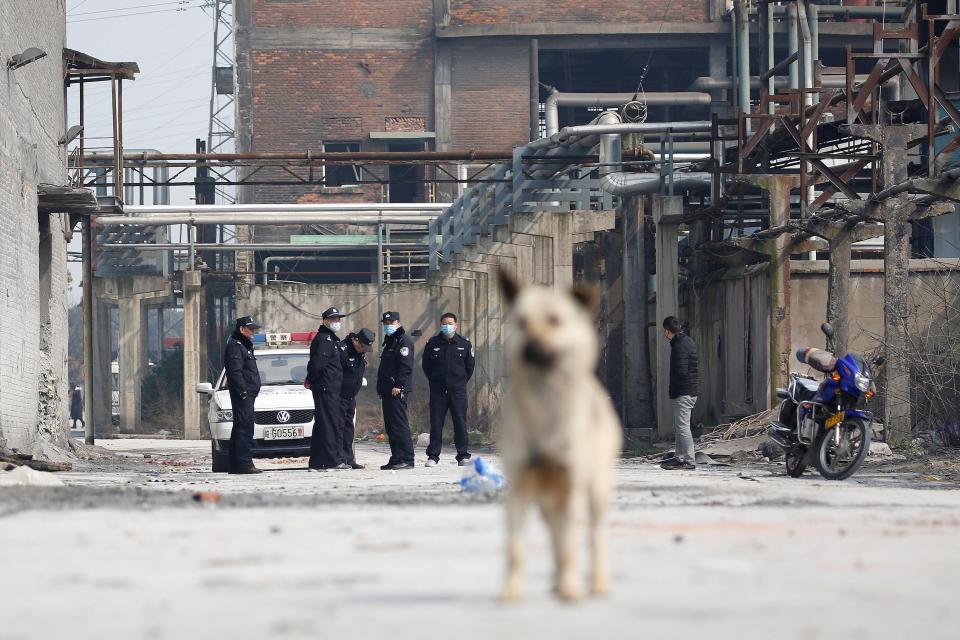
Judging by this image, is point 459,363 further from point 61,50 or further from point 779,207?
point 61,50

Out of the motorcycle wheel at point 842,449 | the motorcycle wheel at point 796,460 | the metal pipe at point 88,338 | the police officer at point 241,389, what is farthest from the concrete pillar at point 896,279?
the metal pipe at point 88,338

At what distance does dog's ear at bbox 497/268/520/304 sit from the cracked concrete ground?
114 cm

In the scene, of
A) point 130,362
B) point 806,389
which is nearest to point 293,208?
point 130,362

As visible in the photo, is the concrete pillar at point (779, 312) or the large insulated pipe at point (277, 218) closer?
the concrete pillar at point (779, 312)

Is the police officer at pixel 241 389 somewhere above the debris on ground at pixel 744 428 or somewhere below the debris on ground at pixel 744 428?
above

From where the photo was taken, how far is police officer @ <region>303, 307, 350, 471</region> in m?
18.4

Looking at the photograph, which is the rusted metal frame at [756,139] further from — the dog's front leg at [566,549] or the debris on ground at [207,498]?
the dog's front leg at [566,549]

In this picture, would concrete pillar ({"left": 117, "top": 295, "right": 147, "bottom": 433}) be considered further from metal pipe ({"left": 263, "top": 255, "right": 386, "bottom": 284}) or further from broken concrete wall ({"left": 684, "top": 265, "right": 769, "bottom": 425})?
broken concrete wall ({"left": 684, "top": 265, "right": 769, "bottom": 425})

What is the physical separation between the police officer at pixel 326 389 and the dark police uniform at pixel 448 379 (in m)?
1.19

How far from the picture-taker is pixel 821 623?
5047 mm

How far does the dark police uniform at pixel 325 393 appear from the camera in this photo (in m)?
18.4

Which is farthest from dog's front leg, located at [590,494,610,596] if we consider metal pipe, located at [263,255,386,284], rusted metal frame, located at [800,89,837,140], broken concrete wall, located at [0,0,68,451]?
metal pipe, located at [263,255,386,284]

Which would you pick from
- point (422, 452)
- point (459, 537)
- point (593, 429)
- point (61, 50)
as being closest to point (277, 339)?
point (422, 452)

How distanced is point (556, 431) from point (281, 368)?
1697cm
